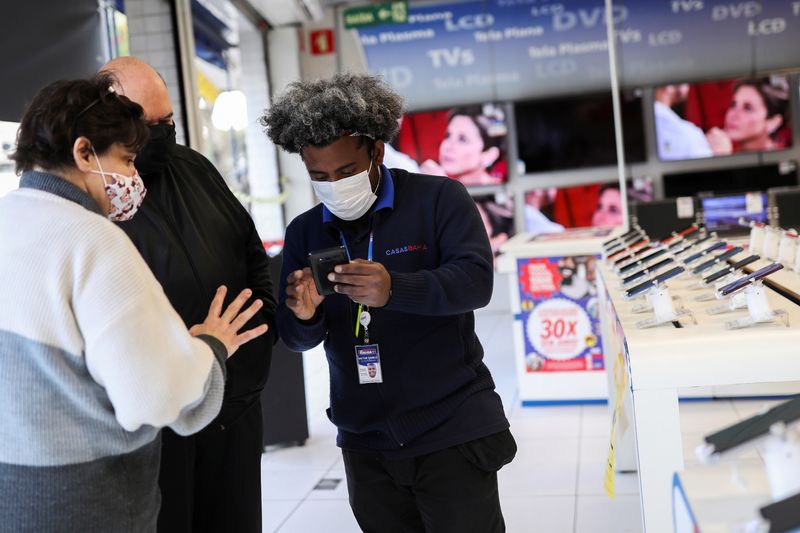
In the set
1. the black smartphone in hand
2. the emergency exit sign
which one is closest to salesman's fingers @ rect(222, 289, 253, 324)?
the black smartphone in hand

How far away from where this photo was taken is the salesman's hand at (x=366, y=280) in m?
1.84

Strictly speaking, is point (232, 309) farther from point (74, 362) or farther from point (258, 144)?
point (258, 144)

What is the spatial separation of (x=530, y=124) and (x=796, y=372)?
25.4 ft

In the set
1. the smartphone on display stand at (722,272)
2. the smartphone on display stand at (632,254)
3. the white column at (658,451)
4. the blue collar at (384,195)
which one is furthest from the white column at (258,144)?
the white column at (658,451)

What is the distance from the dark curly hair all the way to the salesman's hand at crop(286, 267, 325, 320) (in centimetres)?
30

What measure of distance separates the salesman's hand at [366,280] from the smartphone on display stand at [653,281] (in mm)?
992

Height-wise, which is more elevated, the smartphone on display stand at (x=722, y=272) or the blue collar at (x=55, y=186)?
the blue collar at (x=55, y=186)

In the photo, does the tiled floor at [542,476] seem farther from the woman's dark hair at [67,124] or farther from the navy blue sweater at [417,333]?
the woman's dark hair at [67,124]

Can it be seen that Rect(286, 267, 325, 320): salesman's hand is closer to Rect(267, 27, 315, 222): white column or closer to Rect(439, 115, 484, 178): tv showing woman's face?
Rect(439, 115, 484, 178): tv showing woman's face

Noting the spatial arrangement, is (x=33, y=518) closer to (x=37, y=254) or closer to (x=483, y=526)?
(x=37, y=254)

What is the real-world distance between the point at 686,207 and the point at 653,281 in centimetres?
324

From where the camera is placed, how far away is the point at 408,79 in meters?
9.88

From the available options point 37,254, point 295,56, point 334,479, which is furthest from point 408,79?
point 37,254

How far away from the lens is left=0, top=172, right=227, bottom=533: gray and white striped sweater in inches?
54.4
